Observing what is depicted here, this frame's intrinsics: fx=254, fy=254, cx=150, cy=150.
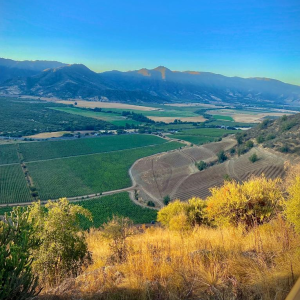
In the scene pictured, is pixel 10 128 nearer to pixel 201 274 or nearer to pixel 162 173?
pixel 162 173

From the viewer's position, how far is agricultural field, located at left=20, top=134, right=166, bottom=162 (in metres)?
64.8

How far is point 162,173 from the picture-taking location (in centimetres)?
5159

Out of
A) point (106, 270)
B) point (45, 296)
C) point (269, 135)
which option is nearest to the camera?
point (45, 296)

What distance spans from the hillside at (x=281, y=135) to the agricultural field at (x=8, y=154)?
179ft

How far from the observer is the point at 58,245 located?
564 centimetres

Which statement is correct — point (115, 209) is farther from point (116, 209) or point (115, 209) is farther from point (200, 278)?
point (200, 278)

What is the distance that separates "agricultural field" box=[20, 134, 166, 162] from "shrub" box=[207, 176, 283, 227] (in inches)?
2259

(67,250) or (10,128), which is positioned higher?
(67,250)

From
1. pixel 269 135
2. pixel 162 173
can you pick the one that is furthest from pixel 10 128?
pixel 269 135

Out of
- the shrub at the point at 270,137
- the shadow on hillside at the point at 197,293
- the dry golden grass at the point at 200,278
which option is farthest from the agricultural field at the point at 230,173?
the shadow on hillside at the point at 197,293

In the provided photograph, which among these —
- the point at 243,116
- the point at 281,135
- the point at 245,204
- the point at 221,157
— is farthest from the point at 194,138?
the point at 243,116

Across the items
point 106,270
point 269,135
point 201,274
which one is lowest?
point 269,135

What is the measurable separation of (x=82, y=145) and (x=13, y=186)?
32816 millimetres

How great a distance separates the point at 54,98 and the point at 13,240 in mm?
208223
